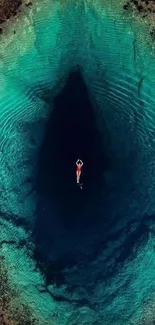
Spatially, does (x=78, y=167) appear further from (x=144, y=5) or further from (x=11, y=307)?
(x=144, y=5)

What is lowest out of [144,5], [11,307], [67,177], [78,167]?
[11,307]

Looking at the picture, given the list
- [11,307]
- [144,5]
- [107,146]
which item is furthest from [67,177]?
[144,5]

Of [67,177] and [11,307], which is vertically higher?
[67,177]

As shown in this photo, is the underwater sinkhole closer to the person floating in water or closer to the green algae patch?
the person floating in water

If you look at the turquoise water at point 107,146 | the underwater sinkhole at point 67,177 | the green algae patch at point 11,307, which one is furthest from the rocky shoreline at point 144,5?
the green algae patch at point 11,307

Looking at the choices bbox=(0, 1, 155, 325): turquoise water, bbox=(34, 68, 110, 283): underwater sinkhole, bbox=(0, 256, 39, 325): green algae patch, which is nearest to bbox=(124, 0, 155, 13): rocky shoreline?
bbox=(0, 1, 155, 325): turquoise water

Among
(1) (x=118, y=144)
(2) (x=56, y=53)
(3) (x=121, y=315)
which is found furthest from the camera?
(2) (x=56, y=53)

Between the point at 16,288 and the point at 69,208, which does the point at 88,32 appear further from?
the point at 16,288

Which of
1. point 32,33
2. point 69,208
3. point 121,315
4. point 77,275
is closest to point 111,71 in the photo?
point 32,33

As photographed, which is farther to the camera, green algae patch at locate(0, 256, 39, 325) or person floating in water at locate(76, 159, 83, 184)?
person floating in water at locate(76, 159, 83, 184)
